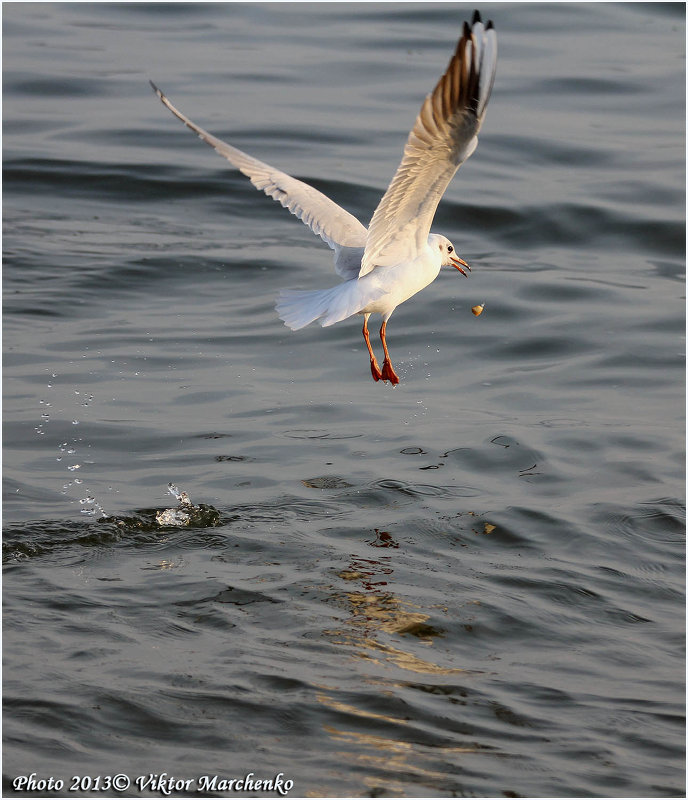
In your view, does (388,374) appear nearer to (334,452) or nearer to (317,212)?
(334,452)

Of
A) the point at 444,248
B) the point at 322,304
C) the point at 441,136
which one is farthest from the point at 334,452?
the point at 441,136

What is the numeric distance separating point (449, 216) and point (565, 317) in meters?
2.44

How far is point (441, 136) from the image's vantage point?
5.49 metres

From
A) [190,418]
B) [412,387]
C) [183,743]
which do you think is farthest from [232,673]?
[412,387]

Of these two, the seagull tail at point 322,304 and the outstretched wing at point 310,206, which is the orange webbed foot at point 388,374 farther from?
the outstretched wing at point 310,206

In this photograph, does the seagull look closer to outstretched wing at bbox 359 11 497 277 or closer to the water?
outstretched wing at bbox 359 11 497 277

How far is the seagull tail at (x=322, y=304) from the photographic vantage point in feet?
20.3

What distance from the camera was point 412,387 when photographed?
340 inches

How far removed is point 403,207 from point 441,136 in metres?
0.64

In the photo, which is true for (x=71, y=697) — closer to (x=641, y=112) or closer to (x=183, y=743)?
(x=183, y=743)

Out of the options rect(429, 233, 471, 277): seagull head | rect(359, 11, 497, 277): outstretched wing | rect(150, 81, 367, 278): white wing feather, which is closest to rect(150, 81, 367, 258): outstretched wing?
rect(150, 81, 367, 278): white wing feather

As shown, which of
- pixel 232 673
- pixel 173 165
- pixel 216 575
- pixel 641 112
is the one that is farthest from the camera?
pixel 641 112

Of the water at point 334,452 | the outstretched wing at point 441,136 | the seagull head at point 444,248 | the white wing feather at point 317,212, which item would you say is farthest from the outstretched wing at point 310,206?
the water at point 334,452

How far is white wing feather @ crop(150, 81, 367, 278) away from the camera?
698 cm
